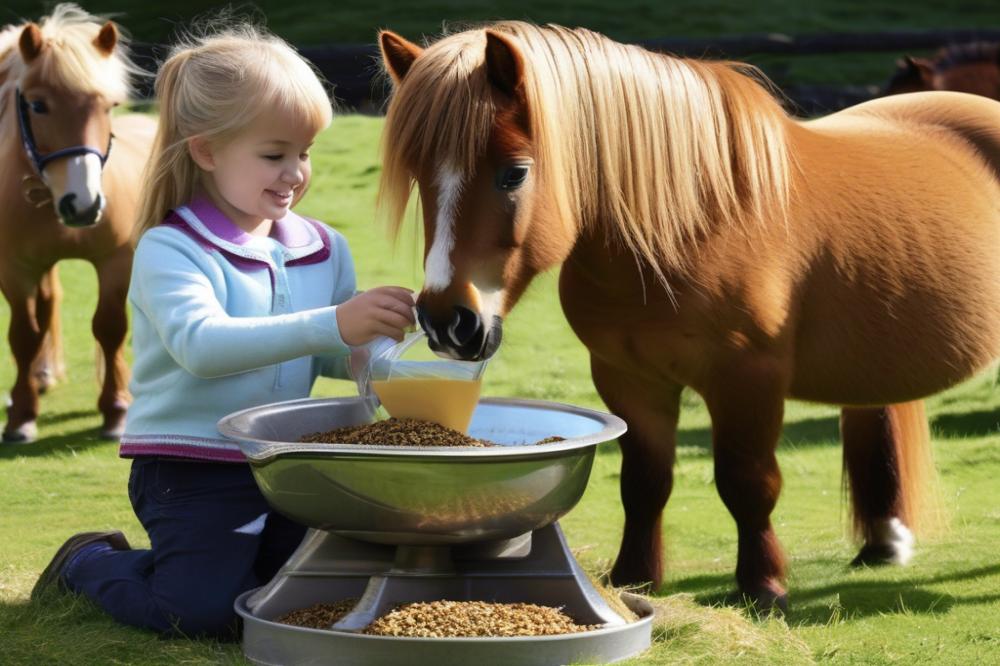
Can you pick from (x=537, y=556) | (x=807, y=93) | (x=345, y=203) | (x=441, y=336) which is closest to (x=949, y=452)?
(x=537, y=556)

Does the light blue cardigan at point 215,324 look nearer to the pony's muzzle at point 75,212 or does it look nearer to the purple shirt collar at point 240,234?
the purple shirt collar at point 240,234

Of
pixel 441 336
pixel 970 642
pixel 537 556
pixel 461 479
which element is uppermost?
pixel 441 336

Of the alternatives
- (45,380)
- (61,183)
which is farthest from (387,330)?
(45,380)

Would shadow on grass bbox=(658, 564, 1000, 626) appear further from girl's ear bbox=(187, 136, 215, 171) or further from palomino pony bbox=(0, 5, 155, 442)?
palomino pony bbox=(0, 5, 155, 442)

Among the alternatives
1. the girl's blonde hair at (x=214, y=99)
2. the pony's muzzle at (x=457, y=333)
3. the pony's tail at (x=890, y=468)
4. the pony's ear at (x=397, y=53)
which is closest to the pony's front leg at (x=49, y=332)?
the girl's blonde hair at (x=214, y=99)

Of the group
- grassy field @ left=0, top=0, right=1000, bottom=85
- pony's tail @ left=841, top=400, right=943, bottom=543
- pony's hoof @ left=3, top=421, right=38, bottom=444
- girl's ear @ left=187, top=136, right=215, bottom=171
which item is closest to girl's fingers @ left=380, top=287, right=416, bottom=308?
girl's ear @ left=187, top=136, right=215, bottom=171

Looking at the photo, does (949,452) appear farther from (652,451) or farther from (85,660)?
(85,660)

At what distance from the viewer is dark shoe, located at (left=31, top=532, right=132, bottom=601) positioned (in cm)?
306

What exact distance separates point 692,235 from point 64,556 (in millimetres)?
1666

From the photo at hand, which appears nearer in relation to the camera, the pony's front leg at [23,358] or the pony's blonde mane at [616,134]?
the pony's blonde mane at [616,134]

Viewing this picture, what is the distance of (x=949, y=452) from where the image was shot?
5.24 metres

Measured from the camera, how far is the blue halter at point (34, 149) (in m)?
5.16

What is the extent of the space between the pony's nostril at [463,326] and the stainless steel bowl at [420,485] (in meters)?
0.24

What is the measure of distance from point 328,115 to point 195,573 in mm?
1065
